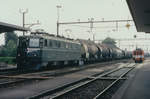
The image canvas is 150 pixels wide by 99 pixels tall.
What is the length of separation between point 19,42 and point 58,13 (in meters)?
21.6

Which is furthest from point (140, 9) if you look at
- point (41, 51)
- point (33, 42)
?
point (33, 42)

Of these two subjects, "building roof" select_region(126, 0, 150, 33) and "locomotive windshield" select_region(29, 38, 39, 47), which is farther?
"locomotive windshield" select_region(29, 38, 39, 47)

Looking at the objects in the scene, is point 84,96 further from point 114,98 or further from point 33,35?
point 33,35

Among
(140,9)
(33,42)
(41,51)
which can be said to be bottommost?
(41,51)

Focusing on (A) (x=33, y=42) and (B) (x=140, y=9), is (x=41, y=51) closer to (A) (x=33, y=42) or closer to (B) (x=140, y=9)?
(A) (x=33, y=42)

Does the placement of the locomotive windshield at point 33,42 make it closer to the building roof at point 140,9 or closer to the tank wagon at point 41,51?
the tank wagon at point 41,51

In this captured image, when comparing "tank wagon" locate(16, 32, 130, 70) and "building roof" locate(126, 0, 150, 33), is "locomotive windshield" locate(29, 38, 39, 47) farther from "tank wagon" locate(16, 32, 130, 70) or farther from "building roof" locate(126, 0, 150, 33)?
"building roof" locate(126, 0, 150, 33)

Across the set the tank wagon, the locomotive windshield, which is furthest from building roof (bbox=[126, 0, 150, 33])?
the locomotive windshield

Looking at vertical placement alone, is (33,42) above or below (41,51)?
above

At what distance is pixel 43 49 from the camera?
20.6 meters

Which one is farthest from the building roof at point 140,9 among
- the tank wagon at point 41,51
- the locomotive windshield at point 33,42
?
the locomotive windshield at point 33,42

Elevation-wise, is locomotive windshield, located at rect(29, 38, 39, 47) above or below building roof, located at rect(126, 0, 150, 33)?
below

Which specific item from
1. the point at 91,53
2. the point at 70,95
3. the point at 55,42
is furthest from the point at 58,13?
the point at 70,95

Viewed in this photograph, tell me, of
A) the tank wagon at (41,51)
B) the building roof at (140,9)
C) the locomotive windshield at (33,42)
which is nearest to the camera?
the building roof at (140,9)
